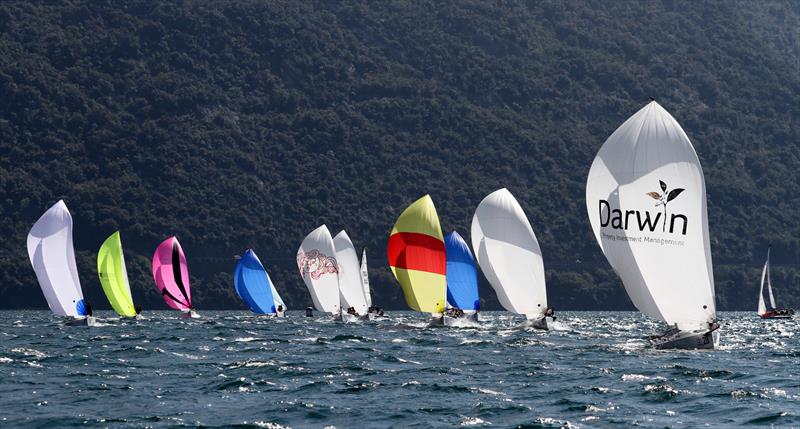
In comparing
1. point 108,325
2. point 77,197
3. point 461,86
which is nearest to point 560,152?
point 461,86

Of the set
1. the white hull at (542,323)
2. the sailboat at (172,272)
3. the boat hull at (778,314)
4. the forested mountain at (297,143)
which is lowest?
the white hull at (542,323)

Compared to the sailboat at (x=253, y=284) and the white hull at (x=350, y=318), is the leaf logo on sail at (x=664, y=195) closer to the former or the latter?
the white hull at (x=350, y=318)

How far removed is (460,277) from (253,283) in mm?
22812

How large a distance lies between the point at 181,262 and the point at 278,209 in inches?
2879

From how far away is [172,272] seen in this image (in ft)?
271

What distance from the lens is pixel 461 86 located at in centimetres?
19338

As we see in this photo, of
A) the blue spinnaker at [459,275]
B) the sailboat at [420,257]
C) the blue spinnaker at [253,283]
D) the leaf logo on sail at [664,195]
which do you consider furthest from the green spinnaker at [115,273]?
the leaf logo on sail at [664,195]

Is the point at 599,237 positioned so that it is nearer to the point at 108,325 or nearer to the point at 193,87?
the point at 108,325

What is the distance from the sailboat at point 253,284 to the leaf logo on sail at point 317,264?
237 inches

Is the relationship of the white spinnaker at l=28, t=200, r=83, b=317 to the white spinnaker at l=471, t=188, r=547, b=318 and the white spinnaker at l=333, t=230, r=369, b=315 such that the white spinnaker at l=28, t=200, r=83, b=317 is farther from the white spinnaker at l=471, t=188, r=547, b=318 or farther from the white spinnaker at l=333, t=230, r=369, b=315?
the white spinnaker at l=333, t=230, r=369, b=315

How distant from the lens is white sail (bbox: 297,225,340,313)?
81375 millimetres

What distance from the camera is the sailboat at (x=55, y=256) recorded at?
211 feet

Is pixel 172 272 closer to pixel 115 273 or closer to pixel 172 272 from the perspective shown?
pixel 172 272

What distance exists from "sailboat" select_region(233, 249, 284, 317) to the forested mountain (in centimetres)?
4823
